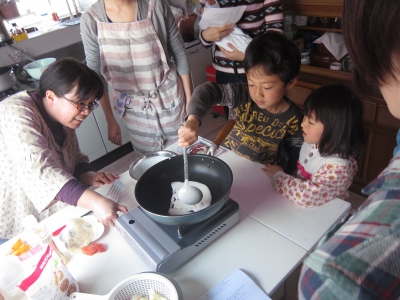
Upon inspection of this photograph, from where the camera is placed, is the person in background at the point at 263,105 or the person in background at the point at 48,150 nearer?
the person in background at the point at 48,150

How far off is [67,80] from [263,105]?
0.79 m

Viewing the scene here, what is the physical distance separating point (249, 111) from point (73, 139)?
2.65 ft

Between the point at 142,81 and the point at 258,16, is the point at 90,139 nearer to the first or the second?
the point at 142,81

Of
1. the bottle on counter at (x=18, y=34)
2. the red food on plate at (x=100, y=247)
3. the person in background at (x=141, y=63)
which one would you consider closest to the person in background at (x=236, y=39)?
the person in background at (x=141, y=63)

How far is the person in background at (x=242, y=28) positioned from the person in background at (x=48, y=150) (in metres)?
0.80

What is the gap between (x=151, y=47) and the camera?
157cm

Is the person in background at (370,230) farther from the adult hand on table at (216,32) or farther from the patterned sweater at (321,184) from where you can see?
the adult hand on table at (216,32)

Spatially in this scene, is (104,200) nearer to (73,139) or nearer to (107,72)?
(73,139)

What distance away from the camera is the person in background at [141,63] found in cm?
151

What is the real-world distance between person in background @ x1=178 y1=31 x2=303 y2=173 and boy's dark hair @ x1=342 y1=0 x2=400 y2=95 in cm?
70

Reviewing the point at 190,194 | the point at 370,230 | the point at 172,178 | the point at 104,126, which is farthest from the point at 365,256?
the point at 104,126

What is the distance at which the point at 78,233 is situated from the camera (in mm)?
1027

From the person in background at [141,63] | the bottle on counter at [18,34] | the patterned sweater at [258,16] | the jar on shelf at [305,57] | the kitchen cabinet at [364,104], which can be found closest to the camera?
the person in background at [141,63]

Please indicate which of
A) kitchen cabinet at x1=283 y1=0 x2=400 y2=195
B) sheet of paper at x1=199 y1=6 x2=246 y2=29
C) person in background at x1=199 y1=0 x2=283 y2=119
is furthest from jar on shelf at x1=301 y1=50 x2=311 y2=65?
sheet of paper at x1=199 y1=6 x2=246 y2=29
